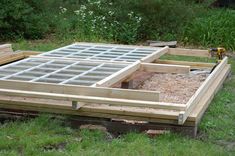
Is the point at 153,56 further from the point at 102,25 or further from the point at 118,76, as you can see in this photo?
the point at 102,25

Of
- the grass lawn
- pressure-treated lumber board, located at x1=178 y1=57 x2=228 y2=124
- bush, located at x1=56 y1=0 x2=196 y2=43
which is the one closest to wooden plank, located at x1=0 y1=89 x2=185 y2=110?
pressure-treated lumber board, located at x1=178 y1=57 x2=228 y2=124

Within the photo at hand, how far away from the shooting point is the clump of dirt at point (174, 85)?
6.83m

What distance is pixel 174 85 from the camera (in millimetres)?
7609

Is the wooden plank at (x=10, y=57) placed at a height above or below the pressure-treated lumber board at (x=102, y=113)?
above

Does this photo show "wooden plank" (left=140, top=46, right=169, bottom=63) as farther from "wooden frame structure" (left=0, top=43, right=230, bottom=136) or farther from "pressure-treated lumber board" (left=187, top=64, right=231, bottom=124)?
"wooden frame structure" (left=0, top=43, right=230, bottom=136)

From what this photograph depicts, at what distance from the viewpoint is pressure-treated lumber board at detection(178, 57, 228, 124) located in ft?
15.8

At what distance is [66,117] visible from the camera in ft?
17.6

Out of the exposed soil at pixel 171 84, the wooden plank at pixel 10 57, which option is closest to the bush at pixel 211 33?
the exposed soil at pixel 171 84

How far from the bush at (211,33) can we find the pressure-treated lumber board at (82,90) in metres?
6.33

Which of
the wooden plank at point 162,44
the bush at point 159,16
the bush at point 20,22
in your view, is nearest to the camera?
the wooden plank at point 162,44

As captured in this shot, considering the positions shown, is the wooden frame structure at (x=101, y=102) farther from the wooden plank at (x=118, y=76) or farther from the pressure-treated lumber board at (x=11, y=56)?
the pressure-treated lumber board at (x=11, y=56)

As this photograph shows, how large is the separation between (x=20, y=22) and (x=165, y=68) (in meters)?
5.94

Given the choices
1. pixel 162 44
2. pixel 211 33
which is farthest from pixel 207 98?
pixel 211 33

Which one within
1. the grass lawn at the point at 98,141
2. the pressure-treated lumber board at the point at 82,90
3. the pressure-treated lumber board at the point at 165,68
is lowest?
the grass lawn at the point at 98,141
